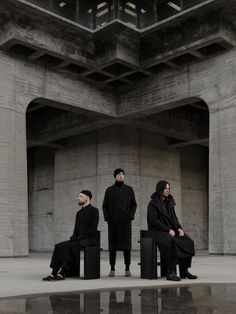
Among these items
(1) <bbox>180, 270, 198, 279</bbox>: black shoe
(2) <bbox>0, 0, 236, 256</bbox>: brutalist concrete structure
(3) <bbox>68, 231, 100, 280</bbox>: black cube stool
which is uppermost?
(2) <bbox>0, 0, 236, 256</bbox>: brutalist concrete structure

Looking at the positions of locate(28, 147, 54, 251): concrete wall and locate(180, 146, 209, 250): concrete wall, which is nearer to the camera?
locate(28, 147, 54, 251): concrete wall

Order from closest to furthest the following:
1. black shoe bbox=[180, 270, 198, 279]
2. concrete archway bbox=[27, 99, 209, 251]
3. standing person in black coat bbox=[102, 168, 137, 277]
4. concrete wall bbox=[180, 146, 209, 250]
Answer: black shoe bbox=[180, 270, 198, 279]
standing person in black coat bbox=[102, 168, 137, 277]
concrete archway bbox=[27, 99, 209, 251]
concrete wall bbox=[180, 146, 209, 250]

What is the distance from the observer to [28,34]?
59.6 feet

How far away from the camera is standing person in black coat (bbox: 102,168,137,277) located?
27.6ft

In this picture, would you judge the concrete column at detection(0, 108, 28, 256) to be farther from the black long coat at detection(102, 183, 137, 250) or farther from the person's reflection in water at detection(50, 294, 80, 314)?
the person's reflection in water at detection(50, 294, 80, 314)

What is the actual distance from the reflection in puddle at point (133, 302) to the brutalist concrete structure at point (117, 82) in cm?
1239

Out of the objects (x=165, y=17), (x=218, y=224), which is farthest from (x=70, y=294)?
(x=165, y=17)

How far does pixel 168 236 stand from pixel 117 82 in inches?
629

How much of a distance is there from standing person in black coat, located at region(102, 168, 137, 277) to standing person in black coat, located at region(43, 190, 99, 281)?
1.64 feet

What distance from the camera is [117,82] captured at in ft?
74.9

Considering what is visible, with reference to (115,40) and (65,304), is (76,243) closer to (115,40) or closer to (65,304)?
(65,304)

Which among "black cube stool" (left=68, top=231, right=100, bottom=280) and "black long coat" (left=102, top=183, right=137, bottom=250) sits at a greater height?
"black long coat" (left=102, top=183, right=137, bottom=250)

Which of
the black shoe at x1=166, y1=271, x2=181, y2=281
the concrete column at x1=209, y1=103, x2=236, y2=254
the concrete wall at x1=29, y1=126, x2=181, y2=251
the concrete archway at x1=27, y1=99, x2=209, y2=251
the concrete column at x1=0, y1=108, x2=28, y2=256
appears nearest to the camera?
the black shoe at x1=166, y1=271, x2=181, y2=281

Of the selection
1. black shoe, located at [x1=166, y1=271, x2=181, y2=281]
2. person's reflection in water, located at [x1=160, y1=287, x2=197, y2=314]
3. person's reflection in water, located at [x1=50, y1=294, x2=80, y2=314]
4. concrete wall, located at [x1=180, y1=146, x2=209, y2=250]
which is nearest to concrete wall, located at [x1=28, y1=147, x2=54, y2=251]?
concrete wall, located at [x1=180, y1=146, x2=209, y2=250]
